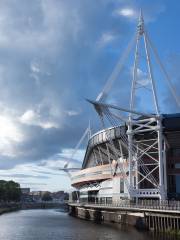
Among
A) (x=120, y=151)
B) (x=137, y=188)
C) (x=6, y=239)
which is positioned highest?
(x=120, y=151)

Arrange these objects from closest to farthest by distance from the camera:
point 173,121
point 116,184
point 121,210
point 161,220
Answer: point 161,220 → point 121,210 → point 173,121 → point 116,184

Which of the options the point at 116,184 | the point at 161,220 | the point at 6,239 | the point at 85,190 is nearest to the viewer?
the point at 6,239

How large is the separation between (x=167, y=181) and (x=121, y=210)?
57.0 feet

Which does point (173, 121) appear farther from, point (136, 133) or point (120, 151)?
point (120, 151)

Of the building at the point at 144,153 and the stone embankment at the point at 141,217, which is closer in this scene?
the stone embankment at the point at 141,217

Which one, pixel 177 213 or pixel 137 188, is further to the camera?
pixel 137 188

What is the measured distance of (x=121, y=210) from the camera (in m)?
91.2

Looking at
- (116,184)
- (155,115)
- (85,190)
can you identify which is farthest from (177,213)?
(85,190)

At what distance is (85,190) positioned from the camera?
Answer: 155 metres

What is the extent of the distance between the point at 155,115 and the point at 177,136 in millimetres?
11446

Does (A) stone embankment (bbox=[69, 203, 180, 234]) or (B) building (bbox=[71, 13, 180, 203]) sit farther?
(B) building (bbox=[71, 13, 180, 203])

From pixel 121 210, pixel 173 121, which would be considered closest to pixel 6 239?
pixel 121 210

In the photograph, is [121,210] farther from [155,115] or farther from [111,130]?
[111,130]

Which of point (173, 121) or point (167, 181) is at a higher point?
point (173, 121)
